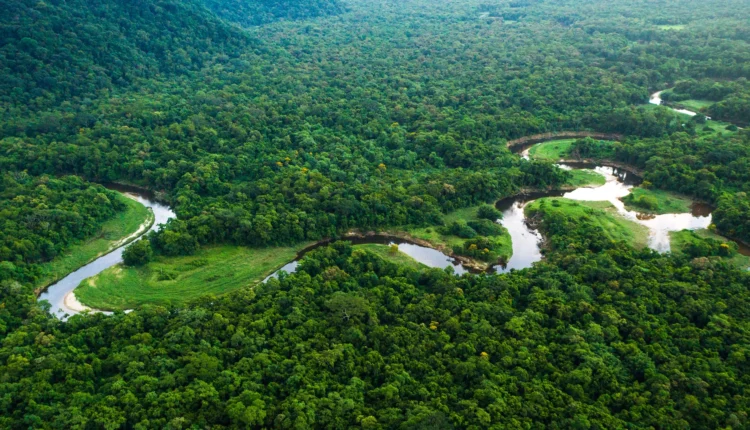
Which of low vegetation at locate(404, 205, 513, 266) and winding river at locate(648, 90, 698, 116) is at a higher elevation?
winding river at locate(648, 90, 698, 116)

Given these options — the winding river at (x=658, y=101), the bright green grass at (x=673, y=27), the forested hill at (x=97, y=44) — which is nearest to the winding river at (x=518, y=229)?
the winding river at (x=658, y=101)

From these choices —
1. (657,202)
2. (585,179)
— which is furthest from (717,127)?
(585,179)

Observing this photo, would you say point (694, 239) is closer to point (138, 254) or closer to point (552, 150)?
Answer: point (552, 150)

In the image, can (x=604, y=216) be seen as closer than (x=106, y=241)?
No

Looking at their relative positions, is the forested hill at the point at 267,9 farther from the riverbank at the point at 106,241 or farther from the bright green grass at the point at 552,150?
the bright green grass at the point at 552,150

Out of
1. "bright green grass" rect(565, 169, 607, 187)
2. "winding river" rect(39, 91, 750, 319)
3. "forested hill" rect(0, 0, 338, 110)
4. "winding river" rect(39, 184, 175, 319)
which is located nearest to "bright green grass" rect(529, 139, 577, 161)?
"winding river" rect(39, 91, 750, 319)

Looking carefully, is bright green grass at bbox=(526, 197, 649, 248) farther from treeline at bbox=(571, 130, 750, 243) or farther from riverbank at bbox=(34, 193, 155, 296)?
riverbank at bbox=(34, 193, 155, 296)

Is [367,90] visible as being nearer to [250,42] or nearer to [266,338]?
[250,42]
